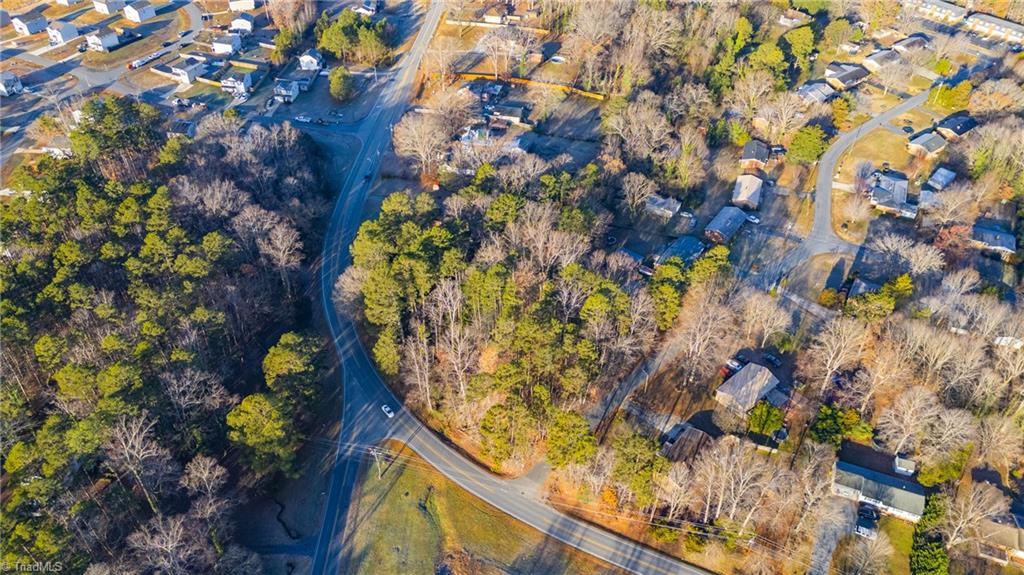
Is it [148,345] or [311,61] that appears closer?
[148,345]

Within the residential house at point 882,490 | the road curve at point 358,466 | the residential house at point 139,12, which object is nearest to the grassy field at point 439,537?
the road curve at point 358,466

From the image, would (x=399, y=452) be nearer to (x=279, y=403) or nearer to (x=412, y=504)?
(x=412, y=504)

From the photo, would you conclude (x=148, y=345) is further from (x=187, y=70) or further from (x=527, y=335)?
(x=187, y=70)

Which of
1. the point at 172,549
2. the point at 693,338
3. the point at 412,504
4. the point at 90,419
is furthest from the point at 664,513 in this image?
the point at 90,419

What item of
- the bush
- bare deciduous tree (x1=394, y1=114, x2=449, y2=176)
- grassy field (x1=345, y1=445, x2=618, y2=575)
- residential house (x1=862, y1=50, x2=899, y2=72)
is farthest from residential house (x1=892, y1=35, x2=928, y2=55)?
grassy field (x1=345, y1=445, x2=618, y2=575)

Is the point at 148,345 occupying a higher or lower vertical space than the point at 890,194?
higher

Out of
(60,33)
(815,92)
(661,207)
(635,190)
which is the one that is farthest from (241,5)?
(815,92)
